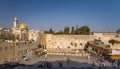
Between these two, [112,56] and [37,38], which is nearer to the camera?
[112,56]

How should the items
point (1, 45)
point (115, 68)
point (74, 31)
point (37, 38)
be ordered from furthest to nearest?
point (74, 31) < point (37, 38) < point (1, 45) < point (115, 68)

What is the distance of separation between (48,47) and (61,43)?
2.09 m

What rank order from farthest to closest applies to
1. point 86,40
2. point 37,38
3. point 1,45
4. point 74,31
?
point 74,31, point 86,40, point 37,38, point 1,45

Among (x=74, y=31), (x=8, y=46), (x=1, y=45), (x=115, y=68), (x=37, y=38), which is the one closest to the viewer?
(x=115, y=68)

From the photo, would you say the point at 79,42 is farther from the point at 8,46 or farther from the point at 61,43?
the point at 8,46

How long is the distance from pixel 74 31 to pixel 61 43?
A: 10.2m

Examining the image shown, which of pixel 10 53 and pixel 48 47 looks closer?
pixel 10 53

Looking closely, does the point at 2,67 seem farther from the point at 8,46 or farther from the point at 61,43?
the point at 61,43

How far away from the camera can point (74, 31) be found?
147 feet

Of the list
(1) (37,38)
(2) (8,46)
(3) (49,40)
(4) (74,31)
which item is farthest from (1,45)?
(4) (74,31)

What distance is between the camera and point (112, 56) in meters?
20.9

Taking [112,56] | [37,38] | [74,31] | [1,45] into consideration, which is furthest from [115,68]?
[74,31]

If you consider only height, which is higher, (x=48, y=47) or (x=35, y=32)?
(x=35, y=32)

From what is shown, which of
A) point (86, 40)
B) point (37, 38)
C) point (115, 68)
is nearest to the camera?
point (115, 68)
